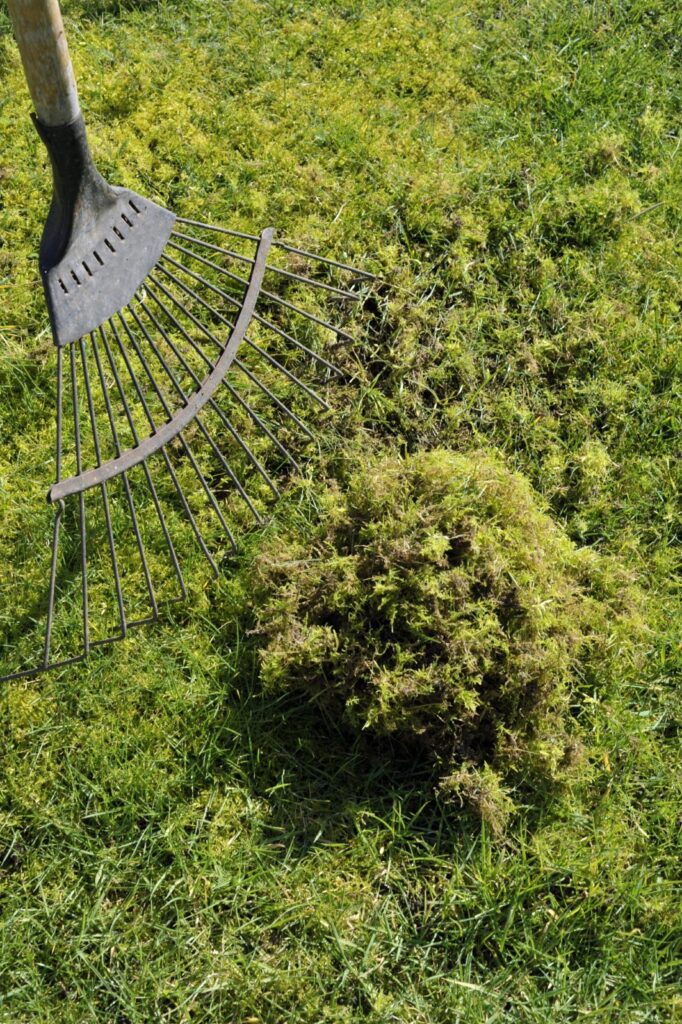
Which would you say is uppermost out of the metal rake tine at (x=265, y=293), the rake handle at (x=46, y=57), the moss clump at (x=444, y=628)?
the rake handle at (x=46, y=57)

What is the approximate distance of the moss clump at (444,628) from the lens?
2504 mm

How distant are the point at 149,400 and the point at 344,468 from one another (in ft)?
1.97

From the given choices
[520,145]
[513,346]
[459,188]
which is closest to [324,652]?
[513,346]

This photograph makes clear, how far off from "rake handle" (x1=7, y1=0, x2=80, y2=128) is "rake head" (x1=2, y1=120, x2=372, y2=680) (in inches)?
1.8

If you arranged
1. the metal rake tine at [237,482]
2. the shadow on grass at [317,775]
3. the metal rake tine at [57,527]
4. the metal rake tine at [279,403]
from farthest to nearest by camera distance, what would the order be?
1. the metal rake tine at [279,403]
2. the metal rake tine at [237,482]
3. the shadow on grass at [317,775]
4. the metal rake tine at [57,527]

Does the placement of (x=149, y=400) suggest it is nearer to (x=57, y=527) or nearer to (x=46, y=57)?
(x=57, y=527)

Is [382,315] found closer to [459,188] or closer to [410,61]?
[459,188]

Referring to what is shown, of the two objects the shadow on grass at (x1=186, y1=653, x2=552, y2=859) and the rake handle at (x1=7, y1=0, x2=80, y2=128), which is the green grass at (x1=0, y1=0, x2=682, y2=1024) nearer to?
the shadow on grass at (x1=186, y1=653, x2=552, y2=859)

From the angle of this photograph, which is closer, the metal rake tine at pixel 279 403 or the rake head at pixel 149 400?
the rake head at pixel 149 400

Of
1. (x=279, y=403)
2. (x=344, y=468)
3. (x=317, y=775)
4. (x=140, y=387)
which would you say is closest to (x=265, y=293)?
(x=279, y=403)

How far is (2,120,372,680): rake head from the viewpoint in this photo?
245cm

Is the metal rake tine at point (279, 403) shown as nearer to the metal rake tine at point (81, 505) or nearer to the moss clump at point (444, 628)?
the moss clump at point (444, 628)

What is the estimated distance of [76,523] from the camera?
2852mm

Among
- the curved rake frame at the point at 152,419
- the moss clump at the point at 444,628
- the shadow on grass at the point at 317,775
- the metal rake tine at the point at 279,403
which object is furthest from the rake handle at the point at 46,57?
the shadow on grass at the point at 317,775
